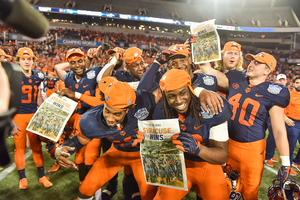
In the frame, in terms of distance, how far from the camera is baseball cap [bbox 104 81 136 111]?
1.84 m

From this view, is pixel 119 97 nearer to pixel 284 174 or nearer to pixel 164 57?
pixel 164 57

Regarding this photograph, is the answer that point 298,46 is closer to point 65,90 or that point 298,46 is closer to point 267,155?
point 267,155

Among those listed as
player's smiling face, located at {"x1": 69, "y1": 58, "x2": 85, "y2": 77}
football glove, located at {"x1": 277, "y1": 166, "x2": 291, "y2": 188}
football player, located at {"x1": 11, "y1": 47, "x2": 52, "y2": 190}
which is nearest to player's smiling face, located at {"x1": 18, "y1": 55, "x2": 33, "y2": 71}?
football player, located at {"x1": 11, "y1": 47, "x2": 52, "y2": 190}

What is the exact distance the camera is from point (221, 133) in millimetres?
1783

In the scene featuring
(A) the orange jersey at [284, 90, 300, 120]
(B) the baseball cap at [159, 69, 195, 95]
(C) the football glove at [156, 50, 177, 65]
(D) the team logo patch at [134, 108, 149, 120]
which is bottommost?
(A) the orange jersey at [284, 90, 300, 120]

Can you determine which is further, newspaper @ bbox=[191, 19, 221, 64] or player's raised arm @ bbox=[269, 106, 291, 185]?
newspaper @ bbox=[191, 19, 221, 64]

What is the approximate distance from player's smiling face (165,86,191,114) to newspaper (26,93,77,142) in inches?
62.0

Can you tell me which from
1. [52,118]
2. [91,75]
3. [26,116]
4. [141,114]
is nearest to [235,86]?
[141,114]

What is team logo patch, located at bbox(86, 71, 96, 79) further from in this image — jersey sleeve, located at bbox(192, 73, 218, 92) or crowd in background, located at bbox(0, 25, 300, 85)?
crowd in background, located at bbox(0, 25, 300, 85)

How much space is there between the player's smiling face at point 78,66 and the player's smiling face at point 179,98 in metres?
2.13

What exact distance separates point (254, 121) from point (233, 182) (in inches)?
34.5

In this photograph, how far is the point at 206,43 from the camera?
257cm

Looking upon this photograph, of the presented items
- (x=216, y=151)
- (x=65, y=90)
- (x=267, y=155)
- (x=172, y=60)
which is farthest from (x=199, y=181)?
(x=267, y=155)

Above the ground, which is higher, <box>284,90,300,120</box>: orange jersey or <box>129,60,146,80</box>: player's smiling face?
<box>129,60,146,80</box>: player's smiling face
